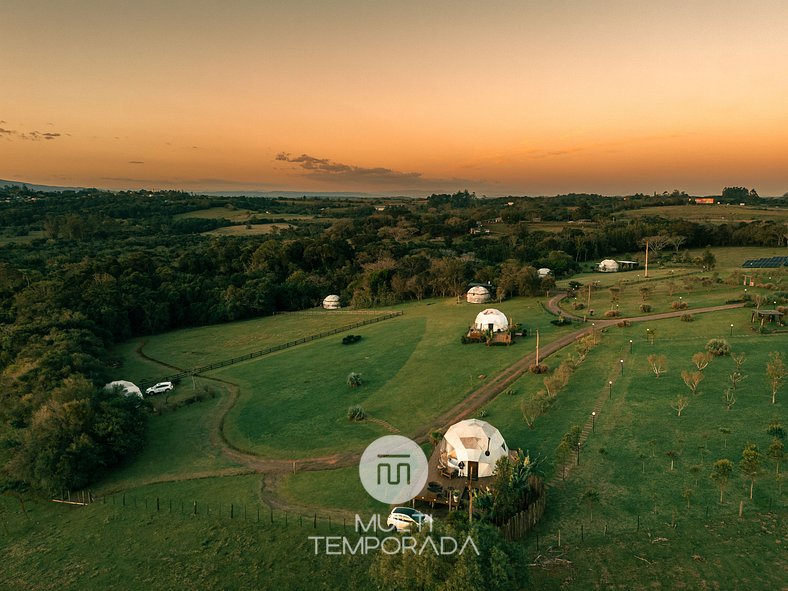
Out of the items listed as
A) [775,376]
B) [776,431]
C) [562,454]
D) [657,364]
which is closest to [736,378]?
[775,376]

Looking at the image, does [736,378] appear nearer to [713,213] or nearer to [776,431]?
[776,431]

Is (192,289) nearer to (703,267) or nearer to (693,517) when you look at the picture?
(693,517)

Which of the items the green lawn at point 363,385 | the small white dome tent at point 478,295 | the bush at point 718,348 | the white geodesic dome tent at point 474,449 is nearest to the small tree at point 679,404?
the bush at point 718,348

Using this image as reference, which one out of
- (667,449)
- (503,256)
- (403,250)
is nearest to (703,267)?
(503,256)

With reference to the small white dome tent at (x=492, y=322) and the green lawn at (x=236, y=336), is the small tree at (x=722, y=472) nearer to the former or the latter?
the small white dome tent at (x=492, y=322)

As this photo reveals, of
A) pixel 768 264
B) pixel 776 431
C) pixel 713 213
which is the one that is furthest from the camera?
pixel 713 213
